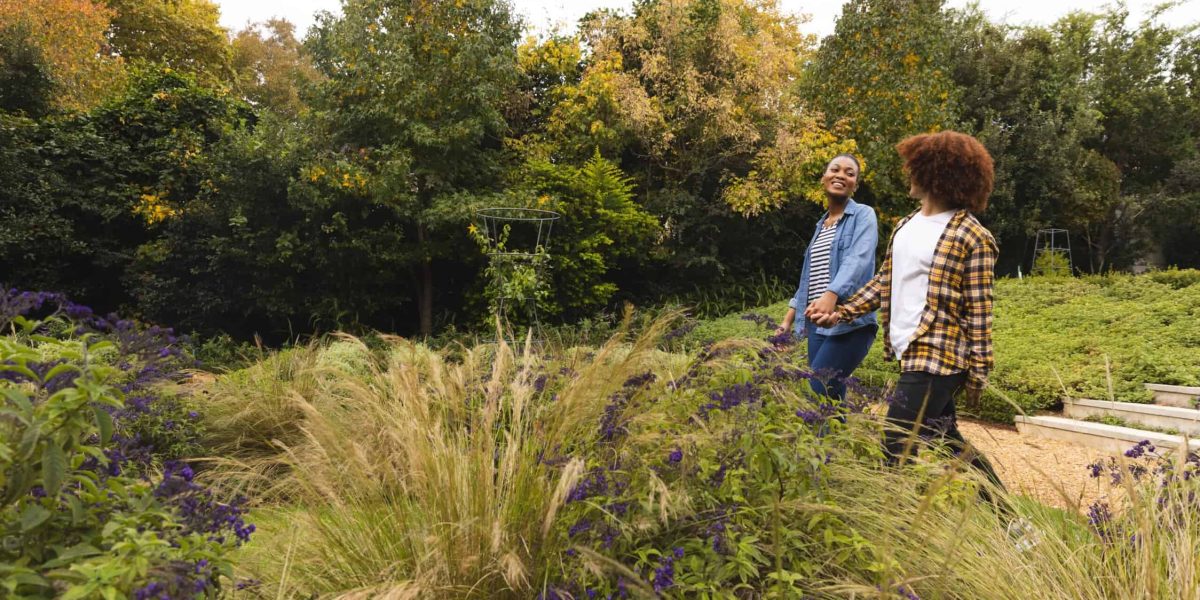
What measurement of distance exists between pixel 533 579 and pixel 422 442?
430 millimetres

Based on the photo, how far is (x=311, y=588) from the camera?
1702 mm

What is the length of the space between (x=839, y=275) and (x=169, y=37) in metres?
18.6

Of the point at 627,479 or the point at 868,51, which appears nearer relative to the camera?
the point at 627,479

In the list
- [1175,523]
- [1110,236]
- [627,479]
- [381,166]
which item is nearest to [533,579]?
[627,479]

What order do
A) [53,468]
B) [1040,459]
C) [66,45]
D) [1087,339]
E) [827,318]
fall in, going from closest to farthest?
[53,468] → [827,318] → [1040,459] → [1087,339] → [66,45]

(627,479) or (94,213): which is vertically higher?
(94,213)

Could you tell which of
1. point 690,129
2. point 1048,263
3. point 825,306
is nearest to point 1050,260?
point 1048,263

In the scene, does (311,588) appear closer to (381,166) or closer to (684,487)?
(684,487)

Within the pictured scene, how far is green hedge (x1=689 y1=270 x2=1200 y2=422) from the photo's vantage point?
17.4ft

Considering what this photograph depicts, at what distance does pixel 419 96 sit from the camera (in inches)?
316

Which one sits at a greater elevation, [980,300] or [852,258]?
[852,258]

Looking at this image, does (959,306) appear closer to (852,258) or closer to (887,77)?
(852,258)

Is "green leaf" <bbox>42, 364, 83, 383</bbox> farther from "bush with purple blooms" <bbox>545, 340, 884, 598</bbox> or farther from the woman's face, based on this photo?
the woman's face

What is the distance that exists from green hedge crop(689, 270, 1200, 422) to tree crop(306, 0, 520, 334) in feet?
12.3
